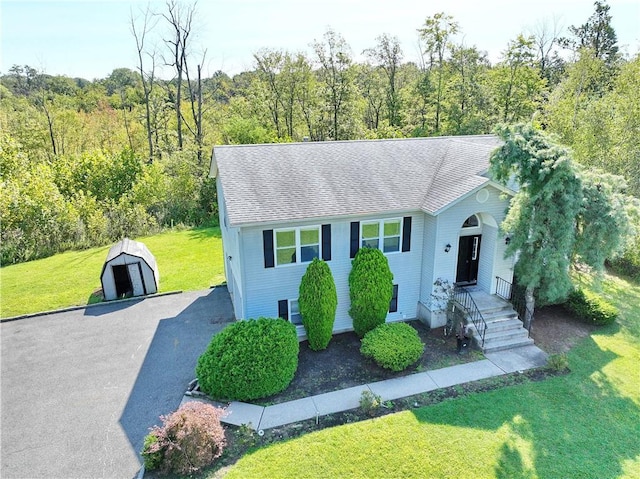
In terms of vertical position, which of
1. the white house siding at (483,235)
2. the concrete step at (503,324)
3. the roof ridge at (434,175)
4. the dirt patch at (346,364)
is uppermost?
the roof ridge at (434,175)

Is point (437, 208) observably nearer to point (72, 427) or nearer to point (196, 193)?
point (72, 427)

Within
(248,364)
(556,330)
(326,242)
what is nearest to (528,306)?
(556,330)

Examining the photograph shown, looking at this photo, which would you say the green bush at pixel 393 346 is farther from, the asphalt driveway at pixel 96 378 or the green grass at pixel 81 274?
the green grass at pixel 81 274

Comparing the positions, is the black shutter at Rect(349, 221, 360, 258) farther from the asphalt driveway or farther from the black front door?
the asphalt driveway

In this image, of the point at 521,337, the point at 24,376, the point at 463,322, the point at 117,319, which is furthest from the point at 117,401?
the point at 521,337

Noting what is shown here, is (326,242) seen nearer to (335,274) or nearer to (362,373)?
(335,274)

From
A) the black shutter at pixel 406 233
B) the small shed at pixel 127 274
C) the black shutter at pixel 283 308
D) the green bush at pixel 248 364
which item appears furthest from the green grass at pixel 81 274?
the black shutter at pixel 406 233
